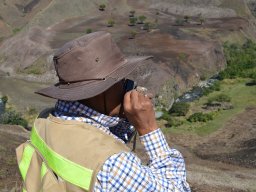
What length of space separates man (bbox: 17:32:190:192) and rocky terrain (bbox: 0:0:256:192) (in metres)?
12.8

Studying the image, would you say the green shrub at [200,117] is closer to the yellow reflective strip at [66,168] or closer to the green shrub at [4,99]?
the green shrub at [4,99]

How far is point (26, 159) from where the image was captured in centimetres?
391

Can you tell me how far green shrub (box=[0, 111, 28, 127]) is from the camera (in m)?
35.1

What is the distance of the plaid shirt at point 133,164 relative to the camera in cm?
324

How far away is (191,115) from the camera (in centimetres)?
3669

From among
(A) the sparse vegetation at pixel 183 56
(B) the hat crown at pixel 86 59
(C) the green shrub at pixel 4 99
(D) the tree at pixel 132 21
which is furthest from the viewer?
(D) the tree at pixel 132 21

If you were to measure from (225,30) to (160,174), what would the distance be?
63669mm

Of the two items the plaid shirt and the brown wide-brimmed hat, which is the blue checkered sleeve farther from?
the brown wide-brimmed hat

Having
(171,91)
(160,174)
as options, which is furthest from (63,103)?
(171,91)

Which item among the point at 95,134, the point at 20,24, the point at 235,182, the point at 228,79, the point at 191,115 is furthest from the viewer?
the point at 20,24

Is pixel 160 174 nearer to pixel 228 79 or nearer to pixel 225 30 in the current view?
pixel 228 79

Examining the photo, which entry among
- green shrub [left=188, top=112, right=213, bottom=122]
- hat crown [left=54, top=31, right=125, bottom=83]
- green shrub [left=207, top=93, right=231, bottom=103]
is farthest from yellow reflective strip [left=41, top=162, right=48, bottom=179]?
green shrub [left=207, top=93, right=231, bottom=103]

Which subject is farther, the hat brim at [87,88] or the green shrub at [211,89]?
the green shrub at [211,89]

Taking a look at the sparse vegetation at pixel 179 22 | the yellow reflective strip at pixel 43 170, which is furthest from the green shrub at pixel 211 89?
the yellow reflective strip at pixel 43 170
